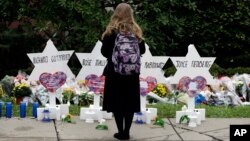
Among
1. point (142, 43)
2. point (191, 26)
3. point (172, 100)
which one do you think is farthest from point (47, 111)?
point (191, 26)

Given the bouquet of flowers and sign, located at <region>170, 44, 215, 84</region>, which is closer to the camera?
sign, located at <region>170, 44, 215, 84</region>

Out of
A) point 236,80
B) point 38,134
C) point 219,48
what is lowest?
point 38,134

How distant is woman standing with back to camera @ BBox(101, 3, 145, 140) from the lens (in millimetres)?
7383

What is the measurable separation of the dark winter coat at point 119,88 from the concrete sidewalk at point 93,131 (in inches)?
17.0

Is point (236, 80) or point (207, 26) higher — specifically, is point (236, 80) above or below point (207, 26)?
below

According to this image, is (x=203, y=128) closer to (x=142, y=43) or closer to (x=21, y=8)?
(x=142, y=43)

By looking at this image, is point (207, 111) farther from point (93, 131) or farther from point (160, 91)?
point (93, 131)

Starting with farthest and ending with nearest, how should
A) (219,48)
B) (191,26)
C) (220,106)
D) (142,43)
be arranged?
(219,48)
(191,26)
(220,106)
(142,43)

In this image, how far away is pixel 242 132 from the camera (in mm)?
6633

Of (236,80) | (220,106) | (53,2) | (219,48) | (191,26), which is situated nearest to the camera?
(220,106)

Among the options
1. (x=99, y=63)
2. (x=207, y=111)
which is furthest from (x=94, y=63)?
(x=207, y=111)

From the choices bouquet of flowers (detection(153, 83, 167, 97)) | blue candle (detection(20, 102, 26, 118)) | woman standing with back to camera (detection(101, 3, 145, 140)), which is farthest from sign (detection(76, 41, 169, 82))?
bouquet of flowers (detection(153, 83, 167, 97))

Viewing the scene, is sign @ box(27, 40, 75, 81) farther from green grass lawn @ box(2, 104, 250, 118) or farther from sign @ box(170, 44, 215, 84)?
sign @ box(170, 44, 215, 84)

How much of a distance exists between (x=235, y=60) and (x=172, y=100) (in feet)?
14.9
